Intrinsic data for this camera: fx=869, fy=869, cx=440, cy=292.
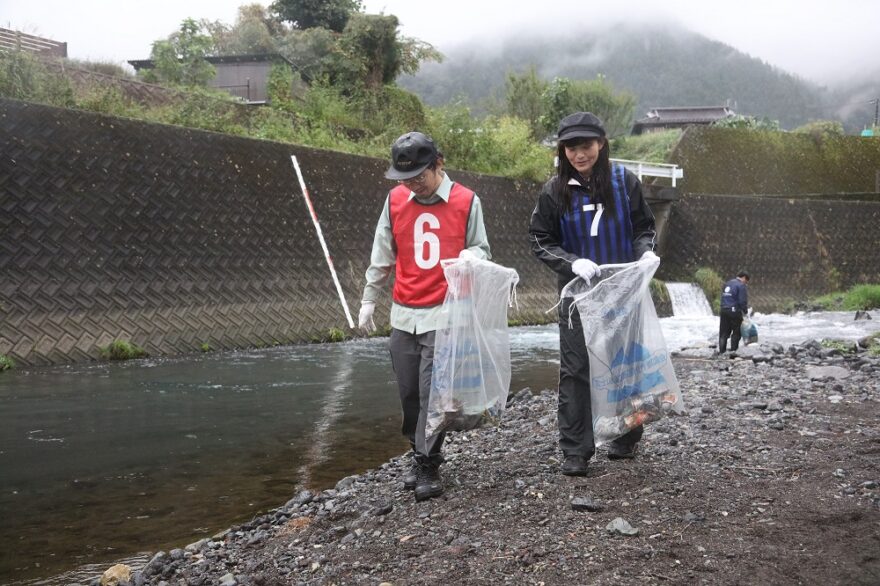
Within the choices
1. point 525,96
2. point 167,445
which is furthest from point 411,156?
point 525,96

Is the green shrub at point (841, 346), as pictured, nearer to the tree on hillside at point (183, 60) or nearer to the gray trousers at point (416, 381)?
the gray trousers at point (416, 381)

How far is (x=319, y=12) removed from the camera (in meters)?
31.0

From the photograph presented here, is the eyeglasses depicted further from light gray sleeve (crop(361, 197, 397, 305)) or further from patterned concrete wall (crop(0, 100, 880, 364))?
patterned concrete wall (crop(0, 100, 880, 364))

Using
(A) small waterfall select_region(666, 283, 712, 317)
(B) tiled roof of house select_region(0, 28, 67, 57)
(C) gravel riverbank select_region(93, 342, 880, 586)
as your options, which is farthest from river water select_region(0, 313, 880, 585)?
(A) small waterfall select_region(666, 283, 712, 317)

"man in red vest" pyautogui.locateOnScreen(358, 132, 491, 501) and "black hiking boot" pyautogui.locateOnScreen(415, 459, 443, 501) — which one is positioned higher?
"man in red vest" pyautogui.locateOnScreen(358, 132, 491, 501)

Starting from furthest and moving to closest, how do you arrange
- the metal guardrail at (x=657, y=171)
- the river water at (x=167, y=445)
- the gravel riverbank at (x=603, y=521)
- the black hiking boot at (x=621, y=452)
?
the metal guardrail at (x=657, y=171)
the river water at (x=167, y=445)
the black hiking boot at (x=621, y=452)
the gravel riverbank at (x=603, y=521)

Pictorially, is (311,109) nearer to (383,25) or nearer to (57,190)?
(383,25)

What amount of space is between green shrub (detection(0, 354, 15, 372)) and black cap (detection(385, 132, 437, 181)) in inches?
313

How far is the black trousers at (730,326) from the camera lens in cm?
1254

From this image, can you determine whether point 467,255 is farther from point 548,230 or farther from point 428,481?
point 428,481

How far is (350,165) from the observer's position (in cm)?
1756

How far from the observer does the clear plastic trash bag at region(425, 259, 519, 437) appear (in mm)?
4293

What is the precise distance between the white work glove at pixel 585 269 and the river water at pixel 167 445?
2.47 m

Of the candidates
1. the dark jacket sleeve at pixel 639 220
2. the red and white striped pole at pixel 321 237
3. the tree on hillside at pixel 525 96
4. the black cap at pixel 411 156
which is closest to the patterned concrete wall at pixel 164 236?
the red and white striped pole at pixel 321 237
